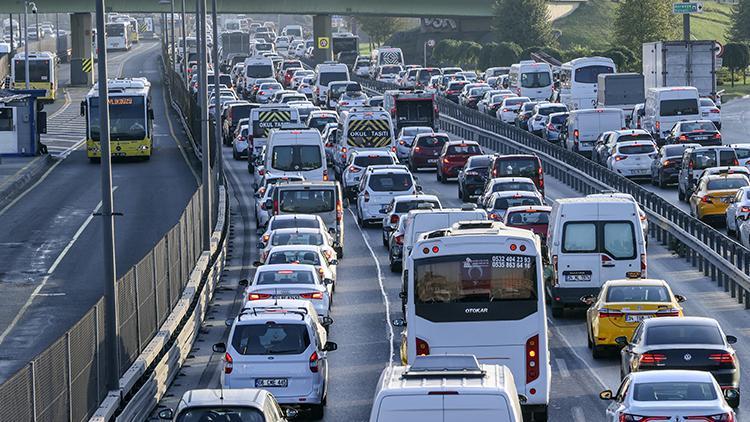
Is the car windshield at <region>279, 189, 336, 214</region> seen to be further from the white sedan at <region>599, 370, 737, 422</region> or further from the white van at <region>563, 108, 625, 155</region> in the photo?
the white sedan at <region>599, 370, 737, 422</region>

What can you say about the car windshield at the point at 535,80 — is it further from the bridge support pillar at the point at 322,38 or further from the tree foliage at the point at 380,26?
the tree foliage at the point at 380,26

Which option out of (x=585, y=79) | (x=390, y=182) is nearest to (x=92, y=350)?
(x=390, y=182)

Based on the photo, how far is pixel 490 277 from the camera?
23.0 metres

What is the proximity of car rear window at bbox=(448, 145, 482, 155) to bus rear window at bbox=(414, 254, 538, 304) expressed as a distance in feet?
119

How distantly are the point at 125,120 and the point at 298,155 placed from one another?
670 inches

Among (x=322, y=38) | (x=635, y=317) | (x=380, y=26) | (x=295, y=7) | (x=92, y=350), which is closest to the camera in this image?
(x=92, y=350)

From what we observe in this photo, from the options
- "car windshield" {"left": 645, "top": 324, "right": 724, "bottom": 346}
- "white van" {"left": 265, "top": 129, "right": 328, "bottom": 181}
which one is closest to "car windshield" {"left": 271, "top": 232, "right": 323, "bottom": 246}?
"white van" {"left": 265, "top": 129, "right": 328, "bottom": 181}

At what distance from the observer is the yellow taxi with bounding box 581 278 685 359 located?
92.4 feet

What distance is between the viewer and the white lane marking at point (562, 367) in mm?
28094

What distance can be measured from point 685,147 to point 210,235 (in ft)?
56.7

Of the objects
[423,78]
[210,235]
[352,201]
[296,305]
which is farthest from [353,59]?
[296,305]

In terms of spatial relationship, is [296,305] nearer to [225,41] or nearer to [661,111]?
[661,111]

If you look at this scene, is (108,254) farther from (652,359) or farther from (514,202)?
(514,202)

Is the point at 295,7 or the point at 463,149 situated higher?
the point at 295,7
